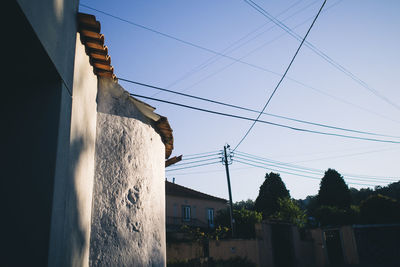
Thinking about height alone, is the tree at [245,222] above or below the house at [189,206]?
below

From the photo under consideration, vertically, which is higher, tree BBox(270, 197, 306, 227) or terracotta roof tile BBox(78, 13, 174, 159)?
terracotta roof tile BBox(78, 13, 174, 159)

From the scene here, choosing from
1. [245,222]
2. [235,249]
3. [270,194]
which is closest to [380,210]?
[245,222]

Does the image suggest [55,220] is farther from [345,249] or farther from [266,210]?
[266,210]

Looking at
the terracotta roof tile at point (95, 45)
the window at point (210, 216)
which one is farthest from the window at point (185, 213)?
the terracotta roof tile at point (95, 45)

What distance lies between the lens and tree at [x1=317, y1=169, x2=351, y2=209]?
3166 cm

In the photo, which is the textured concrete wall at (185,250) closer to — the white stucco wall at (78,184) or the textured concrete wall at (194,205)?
the white stucco wall at (78,184)

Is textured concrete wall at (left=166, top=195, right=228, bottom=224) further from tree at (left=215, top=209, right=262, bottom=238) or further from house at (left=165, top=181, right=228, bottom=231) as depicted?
tree at (left=215, top=209, right=262, bottom=238)

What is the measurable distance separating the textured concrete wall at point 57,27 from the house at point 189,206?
27032mm

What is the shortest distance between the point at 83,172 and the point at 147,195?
1.83m

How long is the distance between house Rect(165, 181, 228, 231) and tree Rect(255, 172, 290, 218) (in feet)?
14.4

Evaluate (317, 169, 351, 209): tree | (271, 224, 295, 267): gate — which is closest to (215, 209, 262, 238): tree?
(271, 224, 295, 267): gate

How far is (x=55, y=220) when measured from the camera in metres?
2.88

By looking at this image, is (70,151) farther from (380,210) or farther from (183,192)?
(183,192)

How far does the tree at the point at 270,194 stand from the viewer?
32.4 m
